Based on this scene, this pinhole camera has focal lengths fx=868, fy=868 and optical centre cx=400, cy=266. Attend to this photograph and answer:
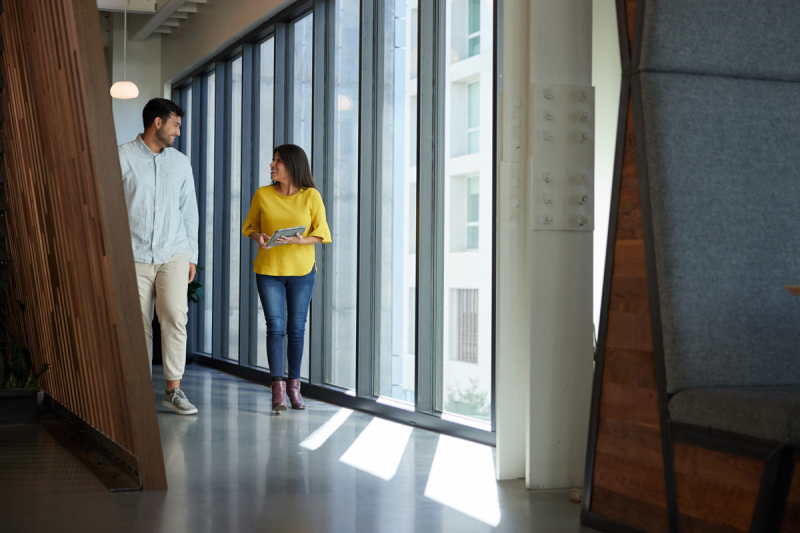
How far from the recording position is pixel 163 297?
172 inches

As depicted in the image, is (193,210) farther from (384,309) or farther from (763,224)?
(763,224)

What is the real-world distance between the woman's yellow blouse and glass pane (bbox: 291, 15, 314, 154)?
4.13 ft

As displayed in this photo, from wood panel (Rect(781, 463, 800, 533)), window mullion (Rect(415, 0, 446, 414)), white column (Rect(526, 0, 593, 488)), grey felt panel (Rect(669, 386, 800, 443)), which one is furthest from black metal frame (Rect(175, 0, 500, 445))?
wood panel (Rect(781, 463, 800, 533))

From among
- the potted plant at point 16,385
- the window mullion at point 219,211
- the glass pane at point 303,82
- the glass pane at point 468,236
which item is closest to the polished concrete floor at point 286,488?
the potted plant at point 16,385

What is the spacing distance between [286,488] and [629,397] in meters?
1.16

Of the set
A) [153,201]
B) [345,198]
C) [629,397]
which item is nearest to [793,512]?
[629,397]

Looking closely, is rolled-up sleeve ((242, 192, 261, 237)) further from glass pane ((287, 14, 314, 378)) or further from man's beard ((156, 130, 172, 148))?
→ glass pane ((287, 14, 314, 378))

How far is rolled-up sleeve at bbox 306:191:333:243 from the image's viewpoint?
466 cm

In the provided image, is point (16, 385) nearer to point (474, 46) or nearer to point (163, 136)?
point (163, 136)

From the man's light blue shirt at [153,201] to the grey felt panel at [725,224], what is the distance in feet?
9.02

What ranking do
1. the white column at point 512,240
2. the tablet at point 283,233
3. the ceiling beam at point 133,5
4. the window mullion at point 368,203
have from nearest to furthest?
1. the white column at point 512,240
2. the tablet at point 283,233
3. the window mullion at point 368,203
4. the ceiling beam at point 133,5

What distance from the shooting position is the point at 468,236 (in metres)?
4.12

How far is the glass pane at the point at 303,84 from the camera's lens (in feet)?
19.6

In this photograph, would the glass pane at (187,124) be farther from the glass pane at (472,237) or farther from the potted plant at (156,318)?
the glass pane at (472,237)
